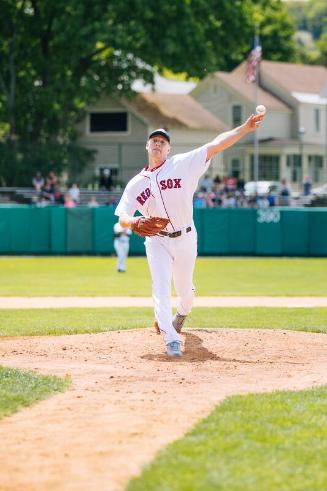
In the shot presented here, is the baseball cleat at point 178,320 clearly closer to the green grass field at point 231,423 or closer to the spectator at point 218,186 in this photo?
the green grass field at point 231,423

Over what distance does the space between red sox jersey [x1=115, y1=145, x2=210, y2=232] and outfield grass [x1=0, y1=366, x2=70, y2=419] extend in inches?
76.5

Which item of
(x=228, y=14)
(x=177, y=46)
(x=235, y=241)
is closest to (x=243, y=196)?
(x=235, y=241)

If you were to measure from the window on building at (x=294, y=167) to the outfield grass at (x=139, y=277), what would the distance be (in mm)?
26437

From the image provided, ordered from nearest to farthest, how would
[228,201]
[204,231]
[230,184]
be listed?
[204,231] → [228,201] → [230,184]

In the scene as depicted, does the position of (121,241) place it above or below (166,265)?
below

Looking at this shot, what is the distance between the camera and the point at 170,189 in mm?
10078

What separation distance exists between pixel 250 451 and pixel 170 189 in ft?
13.7

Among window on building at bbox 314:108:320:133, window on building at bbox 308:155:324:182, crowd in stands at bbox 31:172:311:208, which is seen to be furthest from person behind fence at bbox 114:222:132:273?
window on building at bbox 314:108:320:133

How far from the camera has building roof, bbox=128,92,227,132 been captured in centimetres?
5394

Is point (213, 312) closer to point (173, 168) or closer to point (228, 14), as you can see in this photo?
point (173, 168)

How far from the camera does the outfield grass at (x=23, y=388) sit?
7895 mm

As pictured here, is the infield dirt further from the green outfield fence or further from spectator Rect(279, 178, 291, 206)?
spectator Rect(279, 178, 291, 206)

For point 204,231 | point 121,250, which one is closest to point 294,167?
point 204,231

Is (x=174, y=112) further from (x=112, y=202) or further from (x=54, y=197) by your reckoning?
(x=112, y=202)
